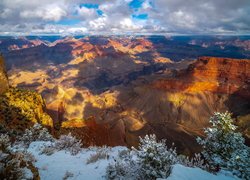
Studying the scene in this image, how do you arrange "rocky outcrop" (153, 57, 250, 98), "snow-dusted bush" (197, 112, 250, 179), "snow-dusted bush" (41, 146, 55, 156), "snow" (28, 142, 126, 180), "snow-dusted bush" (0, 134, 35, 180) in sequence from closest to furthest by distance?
"snow-dusted bush" (0, 134, 35, 180), "snow" (28, 142, 126, 180), "snow-dusted bush" (41, 146, 55, 156), "snow-dusted bush" (197, 112, 250, 179), "rocky outcrop" (153, 57, 250, 98)

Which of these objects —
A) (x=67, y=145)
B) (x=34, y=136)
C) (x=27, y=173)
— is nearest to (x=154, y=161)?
(x=27, y=173)

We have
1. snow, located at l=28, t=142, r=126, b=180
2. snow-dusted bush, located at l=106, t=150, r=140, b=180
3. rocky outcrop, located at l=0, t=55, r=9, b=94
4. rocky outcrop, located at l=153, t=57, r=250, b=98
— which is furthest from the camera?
rocky outcrop, located at l=153, t=57, r=250, b=98

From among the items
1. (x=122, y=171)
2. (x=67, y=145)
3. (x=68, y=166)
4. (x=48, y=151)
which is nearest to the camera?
A: (x=122, y=171)

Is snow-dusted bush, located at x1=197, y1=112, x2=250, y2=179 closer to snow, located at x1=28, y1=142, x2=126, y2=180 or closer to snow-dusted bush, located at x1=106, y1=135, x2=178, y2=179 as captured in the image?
snow-dusted bush, located at x1=106, y1=135, x2=178, y2=179

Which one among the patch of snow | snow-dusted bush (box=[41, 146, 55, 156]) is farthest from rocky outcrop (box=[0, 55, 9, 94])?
the patch of snow

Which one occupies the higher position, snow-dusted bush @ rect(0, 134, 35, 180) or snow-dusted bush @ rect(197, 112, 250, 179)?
snow-dusted bush @ rect(0, 134, 35, 180)

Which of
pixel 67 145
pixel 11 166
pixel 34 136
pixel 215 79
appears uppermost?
pixel 11 166

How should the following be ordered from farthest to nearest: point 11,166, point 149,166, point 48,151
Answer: point 48,151
point 149,166
point 11,166

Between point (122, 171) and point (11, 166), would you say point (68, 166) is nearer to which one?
point (122, 171)

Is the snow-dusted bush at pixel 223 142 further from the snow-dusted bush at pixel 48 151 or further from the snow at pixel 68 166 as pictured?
the snow-dusted bush at pixel 48 151

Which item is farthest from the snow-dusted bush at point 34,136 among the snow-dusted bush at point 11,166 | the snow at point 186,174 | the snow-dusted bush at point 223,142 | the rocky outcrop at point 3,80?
the snow at point 186,174

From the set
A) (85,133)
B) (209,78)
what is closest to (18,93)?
(85,133)

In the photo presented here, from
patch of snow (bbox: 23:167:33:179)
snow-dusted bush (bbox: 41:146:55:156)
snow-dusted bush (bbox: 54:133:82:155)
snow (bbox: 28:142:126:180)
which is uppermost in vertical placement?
patch of snow (bbox: 23:167:33:179)

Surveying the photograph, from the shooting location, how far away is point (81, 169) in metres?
10.7
